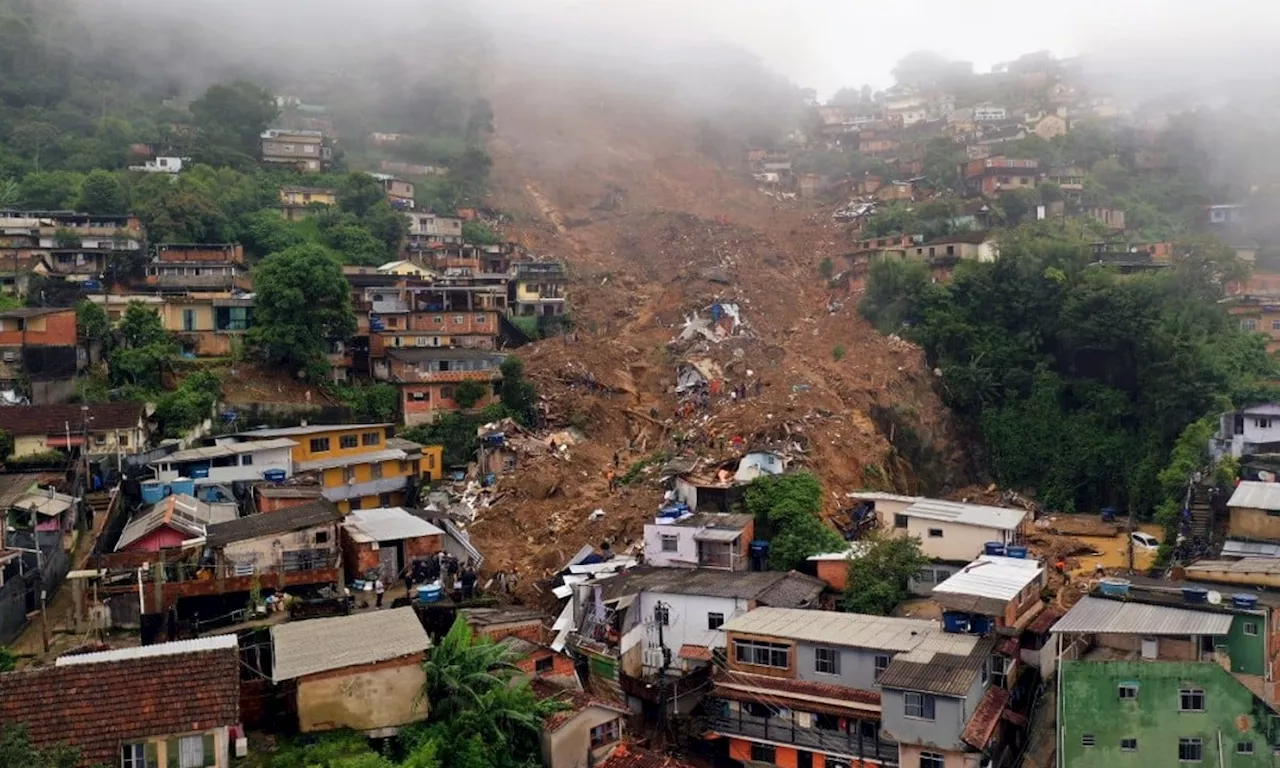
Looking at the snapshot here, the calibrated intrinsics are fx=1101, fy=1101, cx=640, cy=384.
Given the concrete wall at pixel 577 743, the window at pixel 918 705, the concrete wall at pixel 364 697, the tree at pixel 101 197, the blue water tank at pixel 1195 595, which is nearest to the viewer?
the concrete wall at pixel 364 697

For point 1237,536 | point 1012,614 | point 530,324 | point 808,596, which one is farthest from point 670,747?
point 530,324

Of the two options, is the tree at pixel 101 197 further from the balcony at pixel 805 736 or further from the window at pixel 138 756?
the window at pixel 138 756

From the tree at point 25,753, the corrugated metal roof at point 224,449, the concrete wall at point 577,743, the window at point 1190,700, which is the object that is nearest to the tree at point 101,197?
the corrugated metal roof at point 224,449

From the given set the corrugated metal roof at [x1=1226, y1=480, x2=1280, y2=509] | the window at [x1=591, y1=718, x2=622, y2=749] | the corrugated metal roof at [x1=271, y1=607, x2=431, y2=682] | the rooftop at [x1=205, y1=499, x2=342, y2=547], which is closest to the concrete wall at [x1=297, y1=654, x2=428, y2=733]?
the corrugated metal roof at [x1=271, y1=607, x2=431, y2=682]

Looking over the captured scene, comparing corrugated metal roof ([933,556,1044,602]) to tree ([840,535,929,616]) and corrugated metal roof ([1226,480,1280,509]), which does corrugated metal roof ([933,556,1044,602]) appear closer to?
tree ([840,535,929,616])

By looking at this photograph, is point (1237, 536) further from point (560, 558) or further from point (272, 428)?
point (272, 428)

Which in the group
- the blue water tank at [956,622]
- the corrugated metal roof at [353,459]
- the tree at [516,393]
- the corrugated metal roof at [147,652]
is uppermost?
the tree at [516,393]

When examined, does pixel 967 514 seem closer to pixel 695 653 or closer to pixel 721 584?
pixel 721 584
